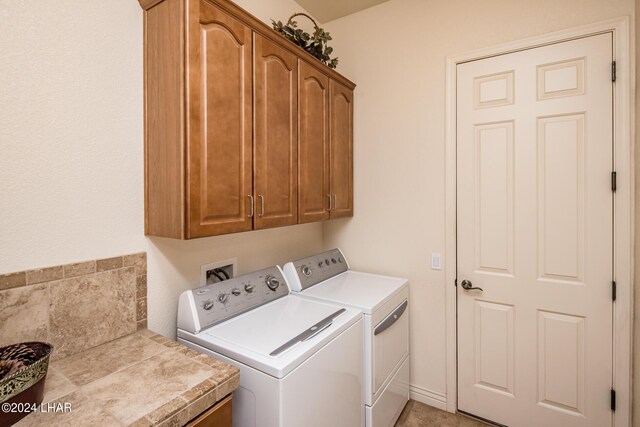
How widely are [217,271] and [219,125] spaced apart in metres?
0.83

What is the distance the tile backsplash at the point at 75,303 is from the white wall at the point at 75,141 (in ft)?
0.15

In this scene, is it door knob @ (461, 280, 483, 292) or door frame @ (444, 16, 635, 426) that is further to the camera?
door knob @ (461, 280, 483, 292)

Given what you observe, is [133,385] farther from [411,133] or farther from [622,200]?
[622,200]

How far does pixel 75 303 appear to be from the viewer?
1144 mm

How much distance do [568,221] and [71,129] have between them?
240 cm

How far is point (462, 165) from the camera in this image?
199 cm

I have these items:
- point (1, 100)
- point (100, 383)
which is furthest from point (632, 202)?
point (1, 100)

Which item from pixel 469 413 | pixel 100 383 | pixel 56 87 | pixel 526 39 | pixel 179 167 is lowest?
pixel 469 413

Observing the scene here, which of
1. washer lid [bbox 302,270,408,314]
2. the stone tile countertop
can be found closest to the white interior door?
washer lid [bbox 302,270,408,314]

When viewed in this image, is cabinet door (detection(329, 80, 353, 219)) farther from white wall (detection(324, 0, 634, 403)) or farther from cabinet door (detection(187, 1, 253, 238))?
cabinet door (detection(187, 1, 253, 238))

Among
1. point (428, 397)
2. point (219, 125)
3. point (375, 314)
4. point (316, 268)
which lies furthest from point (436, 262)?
point (219, 125)

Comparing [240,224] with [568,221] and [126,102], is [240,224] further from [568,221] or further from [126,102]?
[568,221]

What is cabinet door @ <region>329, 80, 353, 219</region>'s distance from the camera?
81.8 inches

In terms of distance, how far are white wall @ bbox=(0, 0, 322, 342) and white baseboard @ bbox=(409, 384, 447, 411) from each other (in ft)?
5.60
